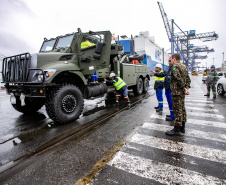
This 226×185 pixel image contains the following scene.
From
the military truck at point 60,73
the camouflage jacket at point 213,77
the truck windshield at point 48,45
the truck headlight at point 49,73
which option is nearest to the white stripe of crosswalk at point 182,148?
the military truck at point 60,73

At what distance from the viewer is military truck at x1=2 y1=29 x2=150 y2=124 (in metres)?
3.83

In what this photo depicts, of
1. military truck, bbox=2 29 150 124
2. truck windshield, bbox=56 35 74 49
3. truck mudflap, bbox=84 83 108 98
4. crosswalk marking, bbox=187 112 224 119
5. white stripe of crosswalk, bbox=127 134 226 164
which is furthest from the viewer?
truck windshield, bbox=56 35 74 49

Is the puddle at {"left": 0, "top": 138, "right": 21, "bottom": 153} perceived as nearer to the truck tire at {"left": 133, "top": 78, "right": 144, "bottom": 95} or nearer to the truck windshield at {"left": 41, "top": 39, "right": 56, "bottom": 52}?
the truck windshield at {"left": 41, "top": 39, "right": 56, "bottom": 52}

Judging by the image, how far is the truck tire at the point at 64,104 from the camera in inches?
152

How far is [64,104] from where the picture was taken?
4.08 meters

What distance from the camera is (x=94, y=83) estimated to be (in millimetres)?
5328

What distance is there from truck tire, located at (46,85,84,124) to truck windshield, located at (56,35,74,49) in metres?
1.70

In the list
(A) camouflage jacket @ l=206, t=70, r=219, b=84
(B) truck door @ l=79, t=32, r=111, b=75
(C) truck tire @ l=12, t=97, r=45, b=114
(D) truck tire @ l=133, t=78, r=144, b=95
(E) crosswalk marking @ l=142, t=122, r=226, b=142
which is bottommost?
(E) crosswalk marking @ l=142, t=122, r=226, b=142

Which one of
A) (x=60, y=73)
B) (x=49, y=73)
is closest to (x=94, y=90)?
(x=60, y=73)

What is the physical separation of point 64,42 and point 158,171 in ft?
15.8

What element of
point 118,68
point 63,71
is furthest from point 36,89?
point 118,68

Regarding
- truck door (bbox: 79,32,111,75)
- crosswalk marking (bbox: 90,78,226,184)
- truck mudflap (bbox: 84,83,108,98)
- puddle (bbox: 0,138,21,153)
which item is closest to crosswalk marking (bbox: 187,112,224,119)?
crosswalk marking (bbox: 90,78,226,184)

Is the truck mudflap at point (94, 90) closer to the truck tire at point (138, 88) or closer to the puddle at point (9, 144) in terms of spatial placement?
the puddle at point (9, 144)

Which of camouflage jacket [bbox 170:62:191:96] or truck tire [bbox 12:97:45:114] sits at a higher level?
camouflage jacket [bbox 170:62:191:96]
